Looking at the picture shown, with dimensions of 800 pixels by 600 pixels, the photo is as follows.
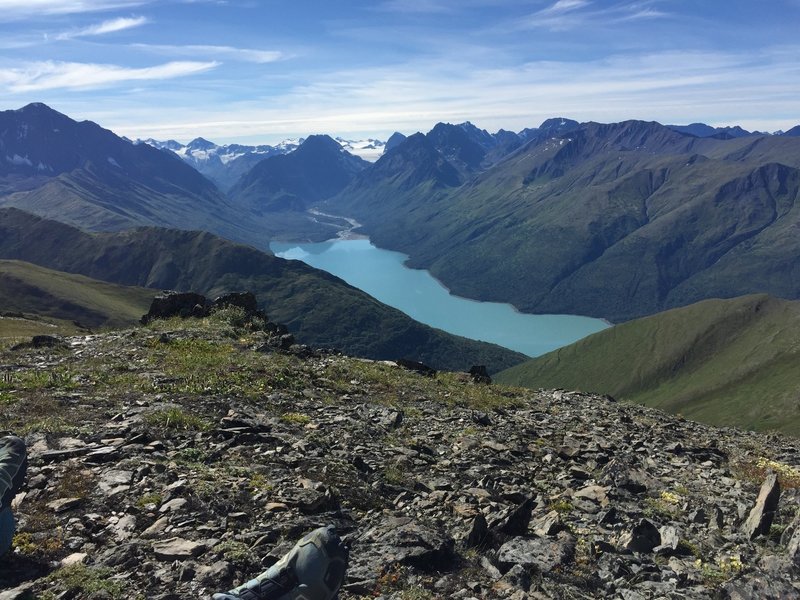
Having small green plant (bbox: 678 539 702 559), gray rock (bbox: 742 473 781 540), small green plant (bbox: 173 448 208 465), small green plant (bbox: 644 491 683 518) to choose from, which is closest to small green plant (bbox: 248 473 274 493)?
small green plant (bbox: 173 448 208 465)

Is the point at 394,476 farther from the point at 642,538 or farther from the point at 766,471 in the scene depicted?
the point at 766,471

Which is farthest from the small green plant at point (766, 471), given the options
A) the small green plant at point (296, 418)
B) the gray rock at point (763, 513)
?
the small green plant at point (296, 418)

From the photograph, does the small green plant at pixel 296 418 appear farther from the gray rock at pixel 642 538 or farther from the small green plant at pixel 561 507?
the gray rock at pixel 642 538

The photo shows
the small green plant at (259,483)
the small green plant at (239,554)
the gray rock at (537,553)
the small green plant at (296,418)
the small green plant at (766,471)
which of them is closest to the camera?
the small green plant at (239,554)

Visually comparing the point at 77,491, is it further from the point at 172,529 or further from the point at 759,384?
the point at 759,384

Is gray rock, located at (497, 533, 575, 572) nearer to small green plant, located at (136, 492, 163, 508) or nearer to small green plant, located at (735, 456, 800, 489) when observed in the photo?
small green plant, located at (136, 492, 163, 508)

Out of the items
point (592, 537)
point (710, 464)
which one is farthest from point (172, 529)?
point (710, 464)
